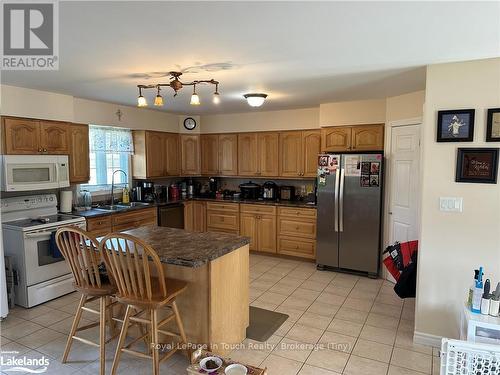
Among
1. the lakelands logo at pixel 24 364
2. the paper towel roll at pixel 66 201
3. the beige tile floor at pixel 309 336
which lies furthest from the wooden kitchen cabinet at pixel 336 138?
the lakelands logo at pixel 24 364

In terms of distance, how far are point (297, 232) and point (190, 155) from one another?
2488 millimetres

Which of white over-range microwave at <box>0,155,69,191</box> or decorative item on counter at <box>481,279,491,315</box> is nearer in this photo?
decorative item on counter at <box>481,279,491,315</box>

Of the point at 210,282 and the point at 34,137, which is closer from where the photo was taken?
the point at 210,282

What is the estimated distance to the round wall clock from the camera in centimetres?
619

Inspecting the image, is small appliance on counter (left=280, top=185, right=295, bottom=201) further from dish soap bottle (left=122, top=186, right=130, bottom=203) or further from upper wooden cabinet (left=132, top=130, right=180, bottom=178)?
dish soap bottle (left=122, top=186, right=130, bottom=203)

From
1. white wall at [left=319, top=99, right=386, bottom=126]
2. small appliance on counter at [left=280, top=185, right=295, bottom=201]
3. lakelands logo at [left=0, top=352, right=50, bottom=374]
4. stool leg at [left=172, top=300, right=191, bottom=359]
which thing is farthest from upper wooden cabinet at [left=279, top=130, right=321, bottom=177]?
lakelands logo at [left=0, top=352, right=50, bottom=374]

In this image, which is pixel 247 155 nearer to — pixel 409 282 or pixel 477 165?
pixel 409 282

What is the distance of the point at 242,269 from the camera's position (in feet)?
9.62

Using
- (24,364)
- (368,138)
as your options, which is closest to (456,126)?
(368,138)

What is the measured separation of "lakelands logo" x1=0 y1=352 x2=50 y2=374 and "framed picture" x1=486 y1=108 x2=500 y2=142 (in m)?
3.87

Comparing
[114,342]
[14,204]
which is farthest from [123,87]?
[114,342]

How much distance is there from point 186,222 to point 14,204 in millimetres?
2682

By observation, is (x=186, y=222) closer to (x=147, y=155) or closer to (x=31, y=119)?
(x=147, y=155)

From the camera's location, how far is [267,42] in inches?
89.3
